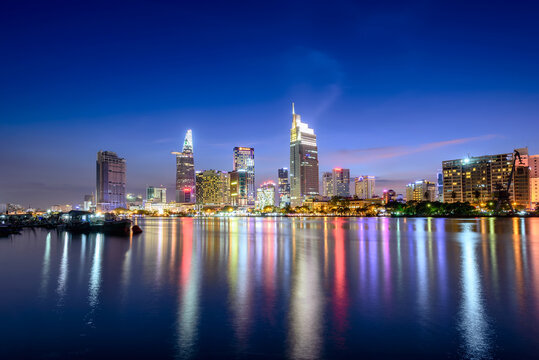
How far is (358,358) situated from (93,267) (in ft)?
77.0

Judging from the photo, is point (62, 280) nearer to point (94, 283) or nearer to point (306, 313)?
point (94, 283)

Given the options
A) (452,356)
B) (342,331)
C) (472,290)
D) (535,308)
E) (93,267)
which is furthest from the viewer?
(93,267)

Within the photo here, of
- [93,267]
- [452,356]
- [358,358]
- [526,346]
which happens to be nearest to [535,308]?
[526,346]

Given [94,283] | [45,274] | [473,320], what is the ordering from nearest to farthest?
[473,320], [94,283], [45,274]

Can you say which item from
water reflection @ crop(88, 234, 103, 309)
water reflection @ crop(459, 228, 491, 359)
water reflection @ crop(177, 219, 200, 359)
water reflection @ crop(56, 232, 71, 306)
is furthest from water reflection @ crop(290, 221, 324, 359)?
water reflection @ crop(56, 232, 71, 306)

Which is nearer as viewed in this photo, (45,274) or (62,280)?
(62,280)

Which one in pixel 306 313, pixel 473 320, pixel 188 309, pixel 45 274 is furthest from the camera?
pixel 45 274

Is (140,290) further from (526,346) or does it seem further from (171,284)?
(526,346)

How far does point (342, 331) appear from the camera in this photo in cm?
1229

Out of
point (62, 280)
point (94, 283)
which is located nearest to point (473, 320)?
point (94, 283)

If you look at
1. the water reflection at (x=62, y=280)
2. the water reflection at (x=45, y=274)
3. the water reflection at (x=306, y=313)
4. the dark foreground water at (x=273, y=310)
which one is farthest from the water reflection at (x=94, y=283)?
the water reflection at (x=306, y=313)

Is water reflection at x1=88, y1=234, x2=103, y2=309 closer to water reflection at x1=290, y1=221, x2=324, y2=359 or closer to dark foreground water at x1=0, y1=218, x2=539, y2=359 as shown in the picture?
dark foreground water at x1=0, y1=218, x2=539, y2=359

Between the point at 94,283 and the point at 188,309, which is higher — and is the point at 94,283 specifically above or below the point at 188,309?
below

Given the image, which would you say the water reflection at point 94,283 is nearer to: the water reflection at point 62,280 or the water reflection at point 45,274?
the water reflection at point 62,280
